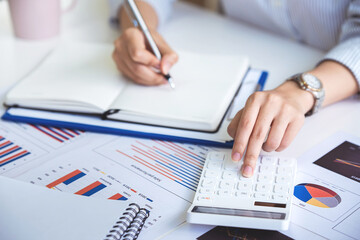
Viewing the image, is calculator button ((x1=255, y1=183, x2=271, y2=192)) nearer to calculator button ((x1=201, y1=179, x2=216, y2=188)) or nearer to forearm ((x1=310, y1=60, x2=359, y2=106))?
calculator button ((x1=201, y1=179, x2=216, y2=188))

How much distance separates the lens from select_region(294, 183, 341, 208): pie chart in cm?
73

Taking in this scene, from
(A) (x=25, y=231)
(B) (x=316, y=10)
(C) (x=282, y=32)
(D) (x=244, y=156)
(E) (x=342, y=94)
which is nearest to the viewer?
(A) (x=25, y=231)

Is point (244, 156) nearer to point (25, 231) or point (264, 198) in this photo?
point (264, 198)

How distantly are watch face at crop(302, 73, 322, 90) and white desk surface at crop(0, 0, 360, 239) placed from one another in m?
0.06

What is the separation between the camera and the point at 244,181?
742 mm

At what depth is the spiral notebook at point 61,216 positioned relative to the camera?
63 cm

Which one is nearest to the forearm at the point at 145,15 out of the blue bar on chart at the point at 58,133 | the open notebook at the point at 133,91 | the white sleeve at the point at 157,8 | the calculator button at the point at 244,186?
the white sleeve at the point at 157,8

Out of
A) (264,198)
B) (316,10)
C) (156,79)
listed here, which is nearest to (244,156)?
(264,198)

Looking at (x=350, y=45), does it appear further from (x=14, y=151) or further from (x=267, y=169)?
(x=14, y=151)

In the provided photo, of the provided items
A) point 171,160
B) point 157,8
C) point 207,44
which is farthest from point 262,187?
point 157,8

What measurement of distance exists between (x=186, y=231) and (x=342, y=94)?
19.9 inches

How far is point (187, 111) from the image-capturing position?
2.96ft

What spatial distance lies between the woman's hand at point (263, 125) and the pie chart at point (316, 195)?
0.08 metres

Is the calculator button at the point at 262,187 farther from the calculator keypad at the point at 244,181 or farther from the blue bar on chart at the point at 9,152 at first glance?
the blue bar on chart at the point at 9,152
